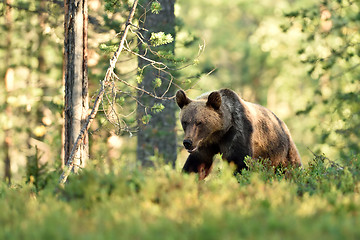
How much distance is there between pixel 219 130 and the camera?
7973 mm

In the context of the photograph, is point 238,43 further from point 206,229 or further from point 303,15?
point 206,229

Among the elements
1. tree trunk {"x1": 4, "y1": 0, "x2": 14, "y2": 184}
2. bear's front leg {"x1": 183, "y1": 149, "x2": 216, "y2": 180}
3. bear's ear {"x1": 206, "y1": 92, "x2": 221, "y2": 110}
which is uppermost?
tree trunk {"x1": 4, "y1": 0, "x2": 14, "y2": 184}

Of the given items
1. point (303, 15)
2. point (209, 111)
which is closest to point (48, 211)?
point (209, 111)

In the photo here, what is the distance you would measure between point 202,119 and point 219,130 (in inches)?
13.8

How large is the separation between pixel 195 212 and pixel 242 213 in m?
0.39

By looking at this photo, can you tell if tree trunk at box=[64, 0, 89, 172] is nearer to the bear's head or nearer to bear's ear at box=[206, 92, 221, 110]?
the bear's head

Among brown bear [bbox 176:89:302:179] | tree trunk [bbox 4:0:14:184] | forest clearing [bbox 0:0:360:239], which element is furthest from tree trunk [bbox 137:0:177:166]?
tree trunk [bbox 4:0:14:184]

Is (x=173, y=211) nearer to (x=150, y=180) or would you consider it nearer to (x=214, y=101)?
(x=150, y=180)

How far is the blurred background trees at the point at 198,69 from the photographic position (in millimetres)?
12109

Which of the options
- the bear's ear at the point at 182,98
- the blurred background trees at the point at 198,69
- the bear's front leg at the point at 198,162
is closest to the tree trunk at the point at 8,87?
the blurred background trees at the point at 198,69

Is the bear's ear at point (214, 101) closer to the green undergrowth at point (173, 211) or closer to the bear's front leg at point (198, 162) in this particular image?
the bear's front leg at point (198, 162)

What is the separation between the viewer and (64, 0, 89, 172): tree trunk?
7668 mm

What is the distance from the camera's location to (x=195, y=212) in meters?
4.28

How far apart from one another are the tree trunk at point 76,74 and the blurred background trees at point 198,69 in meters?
0.42
